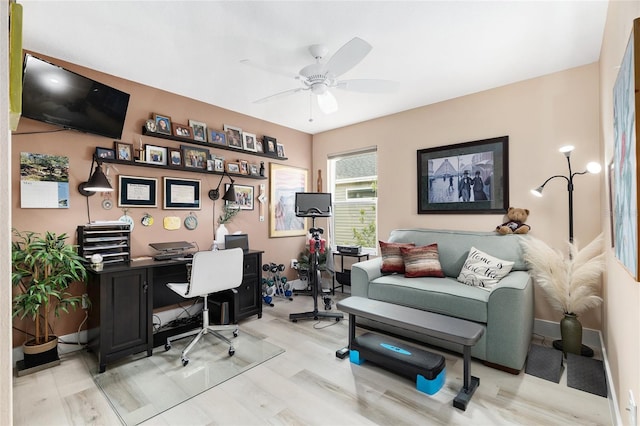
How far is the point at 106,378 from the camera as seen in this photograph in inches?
88.9

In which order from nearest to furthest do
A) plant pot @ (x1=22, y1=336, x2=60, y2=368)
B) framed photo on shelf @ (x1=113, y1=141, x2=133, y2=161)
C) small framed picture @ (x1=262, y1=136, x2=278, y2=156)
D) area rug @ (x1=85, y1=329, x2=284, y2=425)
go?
area rug @ (x1=85, y1=329, x2=284, y2=425) < plant pot @ (x1=22, y1=336, x2=60, y2=368) < framed photo on shelf @ (x1=113, y1=141, x2=133, y2=161) < small framed picture @ (x1=262, y1=136, x2=278, y2=156)

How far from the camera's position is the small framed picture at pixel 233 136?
3.86 metres

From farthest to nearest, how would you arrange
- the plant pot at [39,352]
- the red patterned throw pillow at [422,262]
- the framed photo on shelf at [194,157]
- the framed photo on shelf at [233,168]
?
the framed photo on shelf at [233,168] < the framed photo on shelf at [194,157] < the red patterned throw pillow at [422,262] < the plant pot at [39,352]

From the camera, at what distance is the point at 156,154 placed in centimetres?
322

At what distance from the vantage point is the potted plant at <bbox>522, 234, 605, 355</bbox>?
2498 mm

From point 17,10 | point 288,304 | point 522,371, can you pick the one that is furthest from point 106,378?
point 522,371

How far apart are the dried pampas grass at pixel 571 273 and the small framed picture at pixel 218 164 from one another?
343 cm

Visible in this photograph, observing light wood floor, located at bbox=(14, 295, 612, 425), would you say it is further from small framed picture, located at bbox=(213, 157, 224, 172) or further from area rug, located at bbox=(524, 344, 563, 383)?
small framed picture, located at bbox=(213, 157, 224, 172)

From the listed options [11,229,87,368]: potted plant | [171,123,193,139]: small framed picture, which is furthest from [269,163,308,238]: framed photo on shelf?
[11,229,87,368]: potted plant

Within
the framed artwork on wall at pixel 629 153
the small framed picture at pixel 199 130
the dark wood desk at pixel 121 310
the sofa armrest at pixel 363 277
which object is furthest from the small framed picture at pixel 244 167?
the framed artwork on wall at pixel 629 153

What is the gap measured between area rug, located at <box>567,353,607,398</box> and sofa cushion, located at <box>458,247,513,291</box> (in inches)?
30.5

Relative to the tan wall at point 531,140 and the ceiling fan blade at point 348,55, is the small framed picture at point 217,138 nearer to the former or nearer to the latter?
the ceiling fan blade at point 348,55

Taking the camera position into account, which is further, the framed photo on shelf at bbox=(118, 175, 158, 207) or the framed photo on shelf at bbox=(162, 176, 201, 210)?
the framed photo on shelf at bbox=(162, 176, 201, 210)

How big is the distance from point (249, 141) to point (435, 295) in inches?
118
